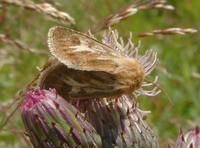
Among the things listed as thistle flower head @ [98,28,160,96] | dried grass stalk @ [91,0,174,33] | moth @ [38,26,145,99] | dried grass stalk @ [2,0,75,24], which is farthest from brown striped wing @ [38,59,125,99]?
dried grass stalk @ [2,0,75,24]

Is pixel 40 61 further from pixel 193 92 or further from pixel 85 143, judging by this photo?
pixel 85 143

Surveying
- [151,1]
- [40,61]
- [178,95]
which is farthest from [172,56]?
[151,1]

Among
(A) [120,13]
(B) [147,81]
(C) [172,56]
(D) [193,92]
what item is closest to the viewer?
(B) [147,81]

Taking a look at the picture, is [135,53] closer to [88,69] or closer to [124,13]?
[88,69]

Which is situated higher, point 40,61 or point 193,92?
point 40,61

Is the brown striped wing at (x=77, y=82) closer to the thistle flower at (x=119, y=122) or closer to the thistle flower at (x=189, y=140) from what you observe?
the thistle flower at (x=119, y=122)

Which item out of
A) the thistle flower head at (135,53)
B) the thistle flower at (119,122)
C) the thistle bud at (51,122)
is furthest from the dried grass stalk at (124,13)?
the thistle bud at (51,122)

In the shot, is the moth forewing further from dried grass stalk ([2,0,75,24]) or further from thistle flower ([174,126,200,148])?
dried grass stalk ([2,0,75,24])
